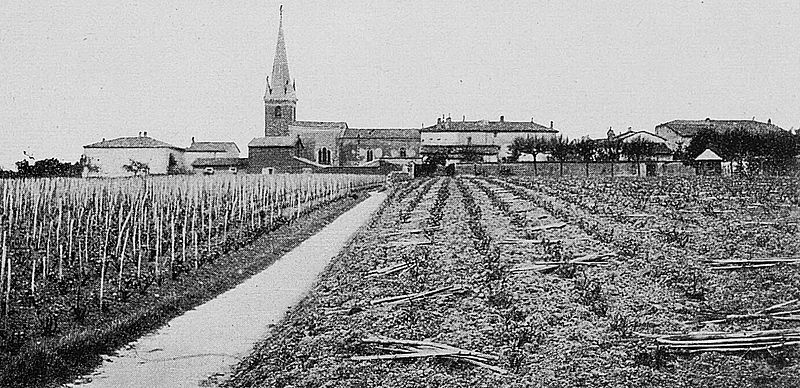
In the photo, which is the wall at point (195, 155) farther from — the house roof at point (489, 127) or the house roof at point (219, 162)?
the house roof at point (489, 127)

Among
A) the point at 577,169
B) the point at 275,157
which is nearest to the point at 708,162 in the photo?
the point at 577,169

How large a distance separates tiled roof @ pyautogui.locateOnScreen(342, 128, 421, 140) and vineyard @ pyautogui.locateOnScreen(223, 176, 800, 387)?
278 feet

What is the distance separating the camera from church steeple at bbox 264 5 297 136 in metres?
101

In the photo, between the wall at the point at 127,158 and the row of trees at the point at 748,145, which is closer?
the row of trees at the point at 748,145

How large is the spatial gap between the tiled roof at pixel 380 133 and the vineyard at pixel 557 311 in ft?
278

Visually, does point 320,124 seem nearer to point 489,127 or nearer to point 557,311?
point 489,127

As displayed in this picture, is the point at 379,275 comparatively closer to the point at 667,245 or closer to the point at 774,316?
the point at 667,245

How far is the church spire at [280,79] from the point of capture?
101 meters

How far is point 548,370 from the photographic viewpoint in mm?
7262

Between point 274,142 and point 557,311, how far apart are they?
8504 cm

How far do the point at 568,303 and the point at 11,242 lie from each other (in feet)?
35.4

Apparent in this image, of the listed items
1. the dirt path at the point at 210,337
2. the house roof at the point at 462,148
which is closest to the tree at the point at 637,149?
the house roof at the point at 462,148

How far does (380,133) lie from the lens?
10344 cm

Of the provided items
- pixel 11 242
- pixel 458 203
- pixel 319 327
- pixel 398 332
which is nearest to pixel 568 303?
pixel 398 332
